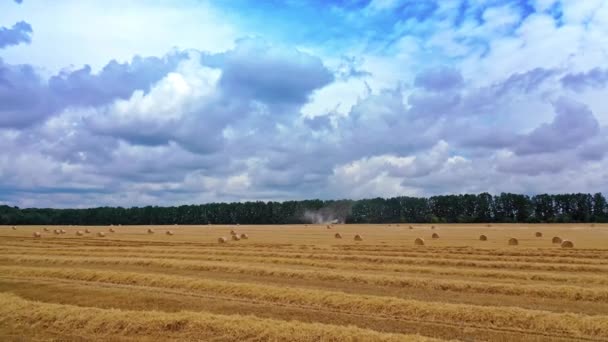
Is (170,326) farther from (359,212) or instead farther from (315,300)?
(359,212)

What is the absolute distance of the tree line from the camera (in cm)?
12006

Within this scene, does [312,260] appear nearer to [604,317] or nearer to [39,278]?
[39,278]

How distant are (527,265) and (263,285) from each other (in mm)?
11753

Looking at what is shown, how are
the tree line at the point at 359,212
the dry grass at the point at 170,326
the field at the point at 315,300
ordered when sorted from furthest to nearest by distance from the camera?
the tree line at the point at 359,212
the field at the point at 315,300
the dry grass at the point at 170,326

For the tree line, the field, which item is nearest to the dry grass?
the field

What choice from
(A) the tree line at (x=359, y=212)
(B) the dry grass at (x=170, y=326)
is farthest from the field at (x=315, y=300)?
(A) the tree line at (x=359, y=212)

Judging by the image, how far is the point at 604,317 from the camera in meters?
12.0

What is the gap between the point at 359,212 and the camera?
140 meters

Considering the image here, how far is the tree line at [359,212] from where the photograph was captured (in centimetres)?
12006

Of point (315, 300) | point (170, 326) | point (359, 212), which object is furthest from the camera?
point (359, 212)

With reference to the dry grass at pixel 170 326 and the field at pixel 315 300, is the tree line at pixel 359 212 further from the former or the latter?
the dry grass at pixel 170 326

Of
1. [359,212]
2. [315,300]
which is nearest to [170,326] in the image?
[315,300]

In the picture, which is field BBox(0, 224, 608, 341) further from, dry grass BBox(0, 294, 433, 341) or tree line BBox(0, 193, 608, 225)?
tree line BBox(0, 193, 608, 225)

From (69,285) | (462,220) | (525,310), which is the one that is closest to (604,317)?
(525,310)
